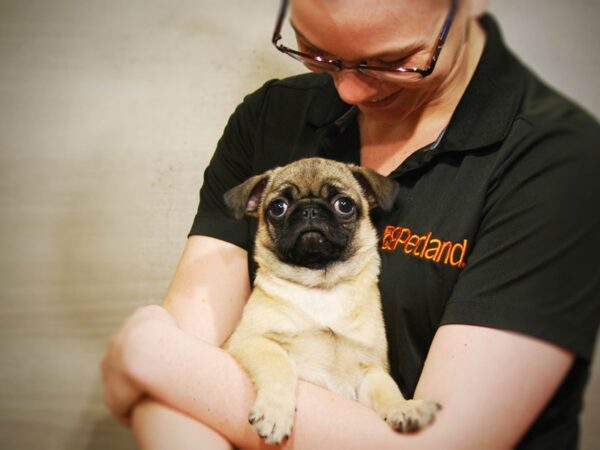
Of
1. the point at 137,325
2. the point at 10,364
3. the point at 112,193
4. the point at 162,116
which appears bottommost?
the point at 10,364

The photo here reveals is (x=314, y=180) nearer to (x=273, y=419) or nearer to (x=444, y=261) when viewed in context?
(x=444, y=261)

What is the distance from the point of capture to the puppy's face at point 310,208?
1.12 m

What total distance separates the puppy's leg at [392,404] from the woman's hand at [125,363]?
383 mm

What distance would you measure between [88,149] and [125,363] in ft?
1.08

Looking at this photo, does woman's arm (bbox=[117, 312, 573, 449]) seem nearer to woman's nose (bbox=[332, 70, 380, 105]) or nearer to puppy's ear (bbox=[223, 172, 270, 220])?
puppy's ear (bbox=[223, 172, 270, 220])

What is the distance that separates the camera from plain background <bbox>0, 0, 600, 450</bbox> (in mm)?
815

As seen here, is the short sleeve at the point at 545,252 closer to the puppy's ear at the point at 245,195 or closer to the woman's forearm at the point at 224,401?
the woman's forearm at the point at 224,401

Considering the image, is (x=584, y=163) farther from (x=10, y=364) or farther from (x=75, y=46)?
(x=10, y=364)

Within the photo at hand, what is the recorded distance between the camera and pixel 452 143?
0.89 meters

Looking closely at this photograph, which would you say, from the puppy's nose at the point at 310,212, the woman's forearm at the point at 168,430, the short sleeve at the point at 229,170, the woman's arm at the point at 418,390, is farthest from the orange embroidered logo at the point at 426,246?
the woman's forearm at the point at 168,430

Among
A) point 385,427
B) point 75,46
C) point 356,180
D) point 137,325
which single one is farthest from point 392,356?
point 75,46

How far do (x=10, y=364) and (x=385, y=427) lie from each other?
617mm

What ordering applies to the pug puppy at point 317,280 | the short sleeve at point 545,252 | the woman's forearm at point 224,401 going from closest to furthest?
the short sleeve at point 545,252 < the woman's forearm at point 224,401 < the pug puppy at point 317,280

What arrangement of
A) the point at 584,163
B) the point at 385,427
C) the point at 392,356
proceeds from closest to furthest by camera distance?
1. the point at 584,163
2. the point at 385,427
3. the point at 392,356
